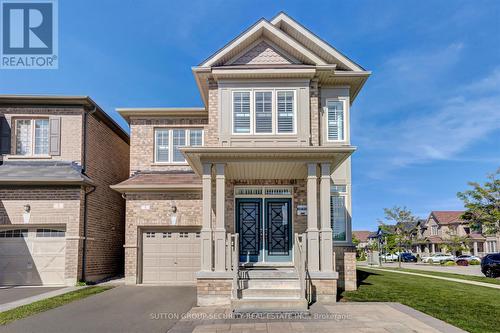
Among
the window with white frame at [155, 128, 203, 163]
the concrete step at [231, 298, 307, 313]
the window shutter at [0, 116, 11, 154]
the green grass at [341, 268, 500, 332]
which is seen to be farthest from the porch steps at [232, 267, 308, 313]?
the window shutter at [0, 116, 11, 154]

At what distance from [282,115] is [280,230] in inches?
142

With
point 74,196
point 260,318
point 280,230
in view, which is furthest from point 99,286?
point 260,318

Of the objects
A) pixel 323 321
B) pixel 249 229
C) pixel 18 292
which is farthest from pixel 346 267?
pixel 18 292

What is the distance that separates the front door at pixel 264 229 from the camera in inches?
479

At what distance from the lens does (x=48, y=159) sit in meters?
14.7

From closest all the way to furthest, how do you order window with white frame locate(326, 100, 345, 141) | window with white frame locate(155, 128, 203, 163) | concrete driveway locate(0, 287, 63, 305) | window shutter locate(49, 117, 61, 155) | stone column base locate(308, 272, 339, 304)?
1. stone column base locate(308, 272, 339, 304)
2. concrete driveway locate(0, 287, 63, 305)
3. window with white frame locate(326, 100, 345, 141)
4. window shutter locate(49, 117, 61, 155)
5. window with white frame locate(155, 128, 203, 163)

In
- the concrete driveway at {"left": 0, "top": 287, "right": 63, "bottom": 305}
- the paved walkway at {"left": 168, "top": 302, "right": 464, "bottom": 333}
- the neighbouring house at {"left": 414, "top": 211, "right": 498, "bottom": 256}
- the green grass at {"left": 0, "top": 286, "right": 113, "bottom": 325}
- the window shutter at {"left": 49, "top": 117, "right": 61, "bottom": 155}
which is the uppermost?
the window shutter at {"left": 49, "top": 117, "right": 61, "bottom": 155}

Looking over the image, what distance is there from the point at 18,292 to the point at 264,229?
812 cm

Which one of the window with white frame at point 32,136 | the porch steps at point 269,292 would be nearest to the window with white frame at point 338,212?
the porch steps at point 269,292

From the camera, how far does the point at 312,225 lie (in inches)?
408

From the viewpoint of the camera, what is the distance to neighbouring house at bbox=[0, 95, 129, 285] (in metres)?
13.9

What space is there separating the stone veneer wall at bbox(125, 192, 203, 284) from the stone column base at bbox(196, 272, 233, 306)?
4702mm

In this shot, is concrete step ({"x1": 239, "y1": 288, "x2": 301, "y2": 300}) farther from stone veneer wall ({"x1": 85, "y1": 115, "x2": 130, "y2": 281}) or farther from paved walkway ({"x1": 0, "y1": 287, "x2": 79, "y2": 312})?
stone veneer wall ({"x1": 85, "y1": 115, "x2": 130, "y2": 281})

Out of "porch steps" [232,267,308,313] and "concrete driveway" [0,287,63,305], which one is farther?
"concrete driveway" [0,287,63,305]
